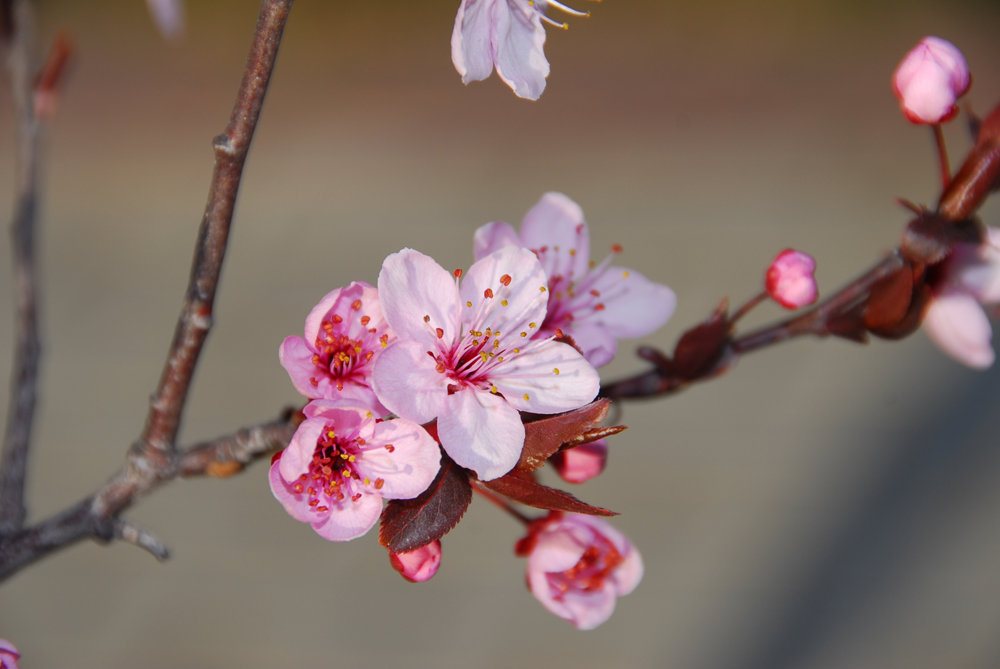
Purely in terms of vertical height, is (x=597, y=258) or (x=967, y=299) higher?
(x=967, y=299)

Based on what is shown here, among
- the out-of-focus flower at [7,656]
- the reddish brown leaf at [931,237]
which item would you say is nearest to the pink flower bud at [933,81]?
the reddish brown leaf at [931,237]

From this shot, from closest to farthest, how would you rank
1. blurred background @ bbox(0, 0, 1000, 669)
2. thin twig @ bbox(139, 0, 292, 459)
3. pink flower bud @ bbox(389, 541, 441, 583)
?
1. thin twig @ bbox(139, 0, 292, 459)
2. pink flower bud @ bbox(389, 541, 441, 583)
3. blurred background @ bbox(0, 0, 1000, 669)

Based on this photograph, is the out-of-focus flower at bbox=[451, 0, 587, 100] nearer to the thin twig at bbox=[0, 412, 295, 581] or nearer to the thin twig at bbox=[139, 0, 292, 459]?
the thin twig at bbox=[139, 0, 292, 459]

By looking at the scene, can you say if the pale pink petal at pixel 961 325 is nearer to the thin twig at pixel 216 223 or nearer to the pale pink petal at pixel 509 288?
the pale pink petal at pixel 509 288

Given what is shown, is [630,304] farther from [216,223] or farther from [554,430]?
[216,223]

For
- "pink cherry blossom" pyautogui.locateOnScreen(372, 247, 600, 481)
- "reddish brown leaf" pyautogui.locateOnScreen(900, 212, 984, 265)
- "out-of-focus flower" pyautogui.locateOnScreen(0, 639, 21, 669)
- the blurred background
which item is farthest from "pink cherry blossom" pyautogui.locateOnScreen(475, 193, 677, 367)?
the blurred background

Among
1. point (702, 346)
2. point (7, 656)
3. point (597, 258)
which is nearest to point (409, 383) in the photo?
point (702, 346)
